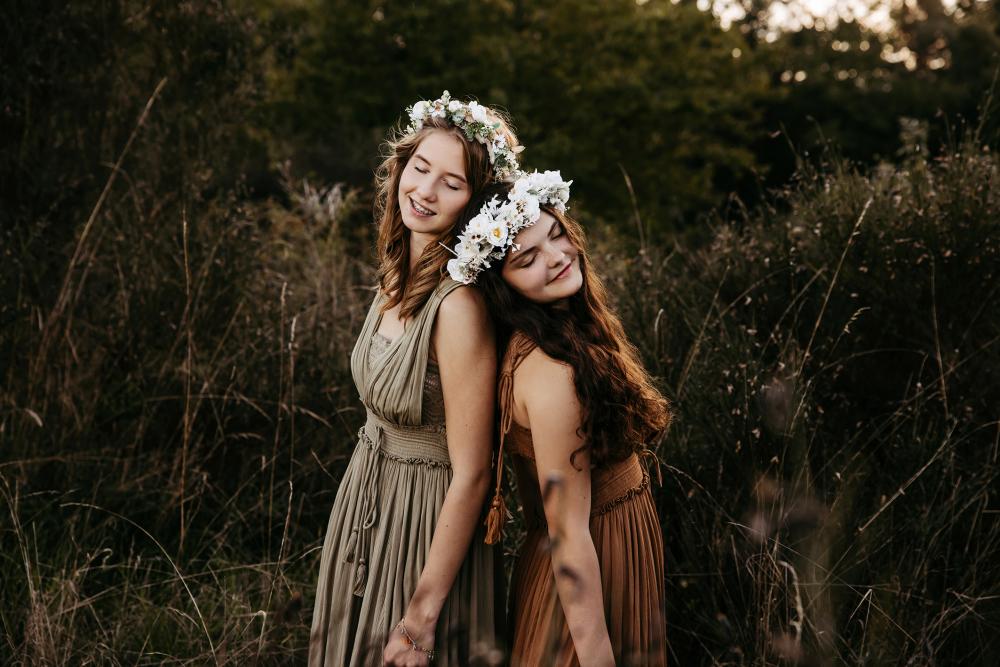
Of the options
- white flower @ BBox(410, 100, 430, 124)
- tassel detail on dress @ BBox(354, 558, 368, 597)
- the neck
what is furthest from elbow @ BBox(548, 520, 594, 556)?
white flower @ BBox(410, 100, 430, 124)

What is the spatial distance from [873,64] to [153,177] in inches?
1036

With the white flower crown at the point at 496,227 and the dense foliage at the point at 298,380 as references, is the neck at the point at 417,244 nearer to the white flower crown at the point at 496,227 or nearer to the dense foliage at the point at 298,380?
the white flower crown at the point at 496,227

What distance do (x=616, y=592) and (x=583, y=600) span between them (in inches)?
8.5

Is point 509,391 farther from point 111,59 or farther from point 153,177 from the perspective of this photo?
point 111,59

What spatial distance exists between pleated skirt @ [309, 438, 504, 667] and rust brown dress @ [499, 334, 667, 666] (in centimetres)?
10

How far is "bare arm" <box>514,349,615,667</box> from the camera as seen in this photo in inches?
76.9

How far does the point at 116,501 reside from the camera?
3.67 metres

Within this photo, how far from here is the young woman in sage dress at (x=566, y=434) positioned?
1.97 metres

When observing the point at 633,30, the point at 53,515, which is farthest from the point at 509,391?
the point at 633,30

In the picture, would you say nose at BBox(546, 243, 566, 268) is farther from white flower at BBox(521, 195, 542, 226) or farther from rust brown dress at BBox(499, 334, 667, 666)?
rust brown dress at BBox(499, 334, 667, 666)

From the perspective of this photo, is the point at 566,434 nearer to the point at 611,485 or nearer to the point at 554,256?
the point at 611,485

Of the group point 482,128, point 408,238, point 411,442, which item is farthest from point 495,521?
point 482,128

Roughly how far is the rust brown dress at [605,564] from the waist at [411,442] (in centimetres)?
17

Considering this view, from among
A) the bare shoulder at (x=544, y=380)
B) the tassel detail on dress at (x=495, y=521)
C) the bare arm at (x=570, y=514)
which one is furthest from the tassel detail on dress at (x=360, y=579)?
the bare shoulder at (x=544, y=380)
